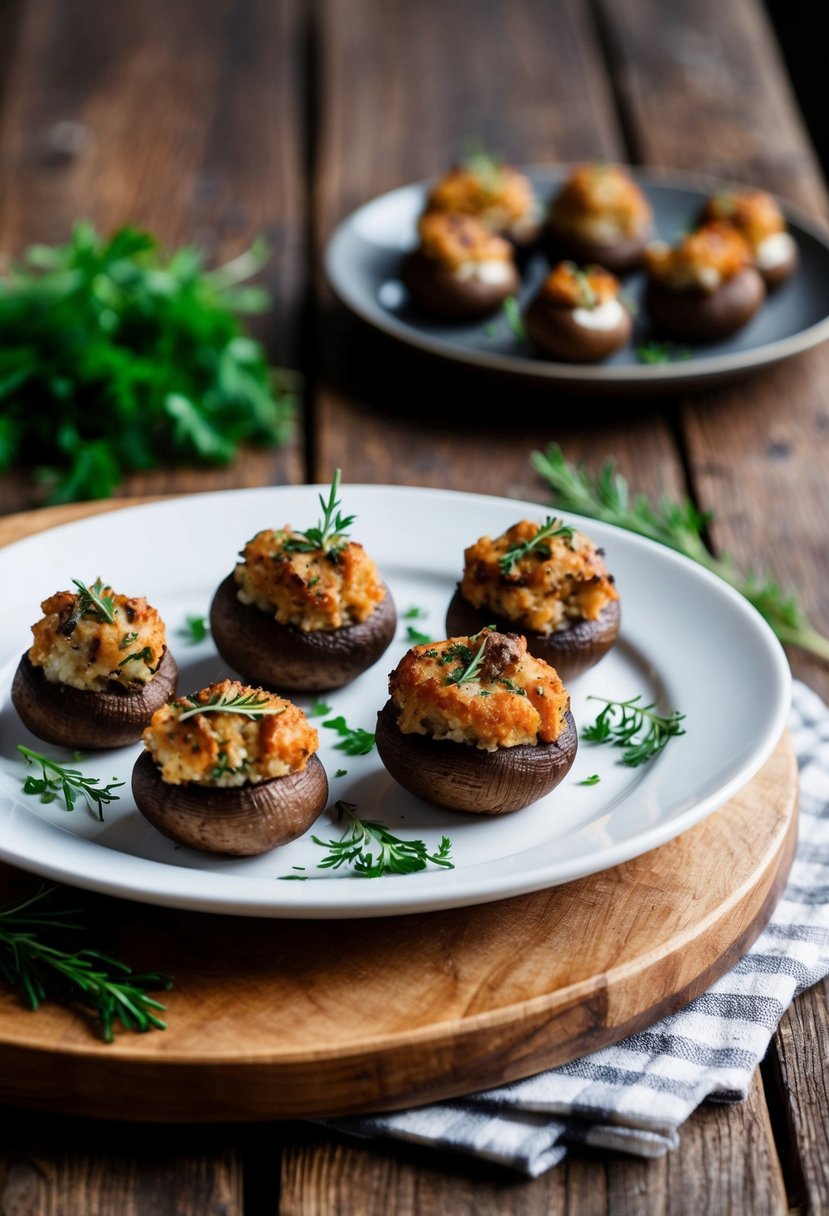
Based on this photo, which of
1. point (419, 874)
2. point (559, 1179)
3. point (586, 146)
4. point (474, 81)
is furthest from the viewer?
point (474, 81)

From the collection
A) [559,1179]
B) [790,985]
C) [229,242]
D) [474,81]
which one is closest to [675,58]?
[474,81]

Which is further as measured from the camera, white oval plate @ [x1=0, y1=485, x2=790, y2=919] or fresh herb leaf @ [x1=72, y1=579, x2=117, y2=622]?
fresh herb leaf @ [x1=72, y1=579, x2=117, y2=622]

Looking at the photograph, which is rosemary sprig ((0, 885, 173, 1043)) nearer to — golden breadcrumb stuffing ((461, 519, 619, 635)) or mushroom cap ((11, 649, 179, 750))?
mushroom cap ((11, 649, 179, 750))

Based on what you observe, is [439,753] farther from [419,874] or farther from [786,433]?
[786,433]

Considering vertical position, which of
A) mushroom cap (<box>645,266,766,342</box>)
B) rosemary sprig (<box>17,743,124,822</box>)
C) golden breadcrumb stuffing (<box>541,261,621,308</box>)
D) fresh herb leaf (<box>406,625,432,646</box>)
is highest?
rosemary sprig (<box>17,743,124,822</box>)

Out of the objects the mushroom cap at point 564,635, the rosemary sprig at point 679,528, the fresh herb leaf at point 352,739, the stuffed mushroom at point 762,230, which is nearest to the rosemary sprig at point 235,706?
the fresh herb leaf at point 352,739

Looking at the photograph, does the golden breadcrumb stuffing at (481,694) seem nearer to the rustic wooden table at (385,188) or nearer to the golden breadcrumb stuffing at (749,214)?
the rustic wooden table at (385,188)

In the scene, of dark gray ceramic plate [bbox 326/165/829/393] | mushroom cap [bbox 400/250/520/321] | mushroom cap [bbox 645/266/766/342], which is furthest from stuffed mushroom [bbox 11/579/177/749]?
mushroom cap [bbox 645/266/766/342]
